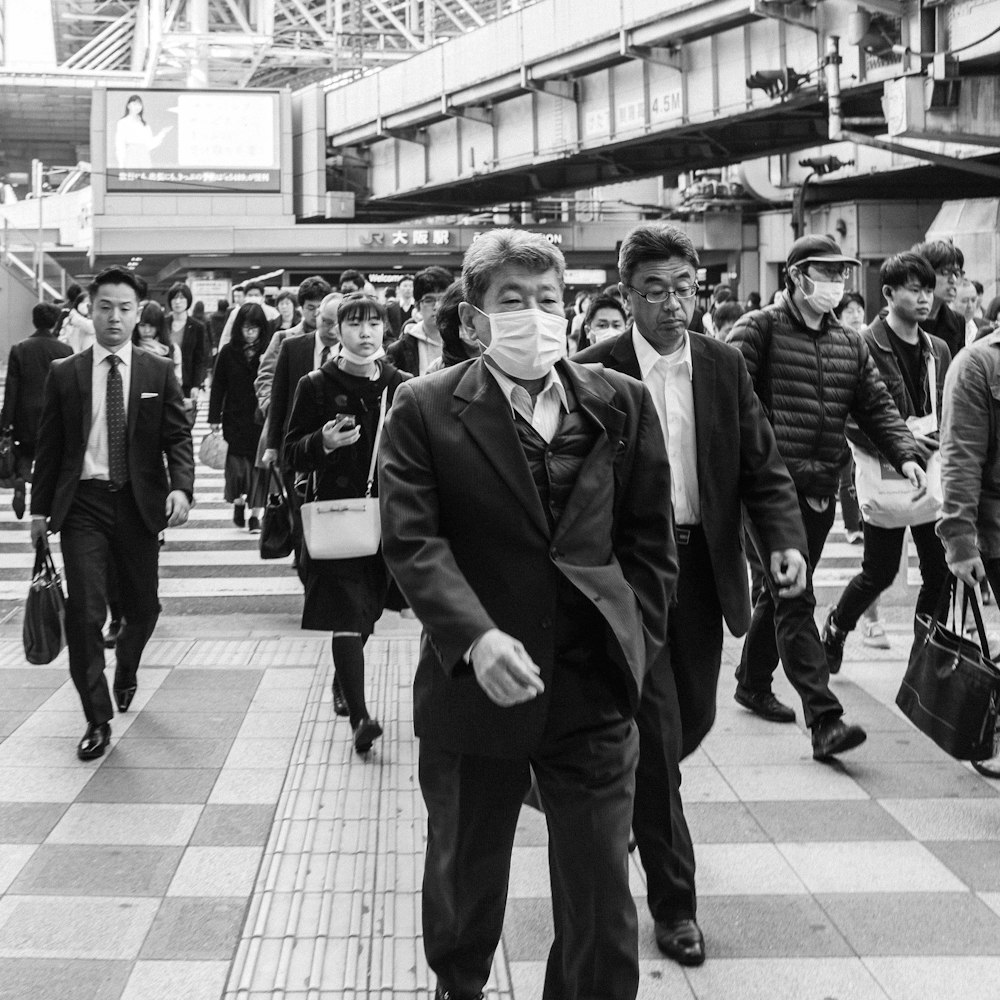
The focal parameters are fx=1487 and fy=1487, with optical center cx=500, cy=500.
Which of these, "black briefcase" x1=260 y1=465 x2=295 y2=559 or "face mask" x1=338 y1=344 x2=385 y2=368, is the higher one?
"face mask" x1=338 y1=344 x2=385 y2=368

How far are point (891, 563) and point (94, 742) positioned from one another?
349cm

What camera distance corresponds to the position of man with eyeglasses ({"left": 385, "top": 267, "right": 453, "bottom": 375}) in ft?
26.1

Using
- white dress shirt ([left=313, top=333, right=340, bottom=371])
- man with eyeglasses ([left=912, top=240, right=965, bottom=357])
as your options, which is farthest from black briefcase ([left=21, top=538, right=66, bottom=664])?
man with eyeglasses ([left=912, top=240, right=965, bottom=357])

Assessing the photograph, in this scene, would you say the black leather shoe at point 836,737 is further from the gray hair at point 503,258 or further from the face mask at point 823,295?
the gray hair at point 503,258

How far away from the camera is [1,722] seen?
6199 millimetres

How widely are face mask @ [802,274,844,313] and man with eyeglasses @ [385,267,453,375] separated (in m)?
2.60

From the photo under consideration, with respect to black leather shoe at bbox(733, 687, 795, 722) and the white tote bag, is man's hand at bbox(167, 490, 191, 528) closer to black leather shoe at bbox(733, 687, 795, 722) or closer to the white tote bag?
black leather shoe at bbox(733, 687, 795, 722)

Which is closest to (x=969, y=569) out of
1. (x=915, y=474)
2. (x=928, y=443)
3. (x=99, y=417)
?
(x=915, y=474)

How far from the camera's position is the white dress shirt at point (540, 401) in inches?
120

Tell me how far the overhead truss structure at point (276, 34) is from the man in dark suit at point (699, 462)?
206 ft

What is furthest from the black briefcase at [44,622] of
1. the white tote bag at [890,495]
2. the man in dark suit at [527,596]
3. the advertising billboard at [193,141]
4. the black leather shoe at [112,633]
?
the advertising billboard at [193,141]

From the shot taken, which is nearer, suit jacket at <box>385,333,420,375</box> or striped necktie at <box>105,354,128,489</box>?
striped necktie at <box>105,354,128,489</box>

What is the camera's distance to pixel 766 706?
20.7ft

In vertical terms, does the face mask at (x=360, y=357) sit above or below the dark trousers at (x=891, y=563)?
Answer: above
